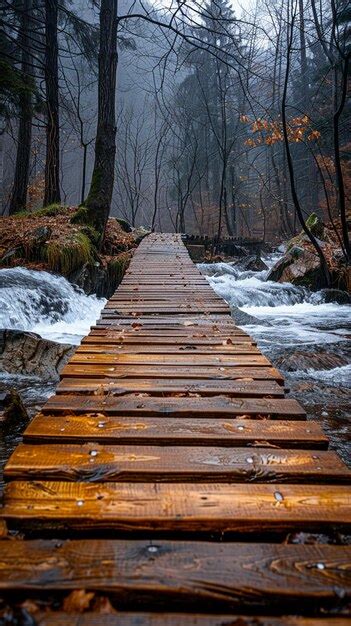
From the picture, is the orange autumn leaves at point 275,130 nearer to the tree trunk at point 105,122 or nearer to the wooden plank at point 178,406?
the tree trunk at point 105,122

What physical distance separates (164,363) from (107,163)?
8.11 metres

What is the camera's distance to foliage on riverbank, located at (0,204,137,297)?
8.07 meters

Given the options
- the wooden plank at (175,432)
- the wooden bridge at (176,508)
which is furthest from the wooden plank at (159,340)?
the wooden plank at (175,432)

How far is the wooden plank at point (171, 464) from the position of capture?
1503mm

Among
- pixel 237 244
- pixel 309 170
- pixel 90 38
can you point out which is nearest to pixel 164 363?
pixel 90 38

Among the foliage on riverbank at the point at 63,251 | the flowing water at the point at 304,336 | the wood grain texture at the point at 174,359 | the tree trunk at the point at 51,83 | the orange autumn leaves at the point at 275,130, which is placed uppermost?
the tree trunk at the point at 51,83

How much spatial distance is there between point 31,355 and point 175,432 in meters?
3.50

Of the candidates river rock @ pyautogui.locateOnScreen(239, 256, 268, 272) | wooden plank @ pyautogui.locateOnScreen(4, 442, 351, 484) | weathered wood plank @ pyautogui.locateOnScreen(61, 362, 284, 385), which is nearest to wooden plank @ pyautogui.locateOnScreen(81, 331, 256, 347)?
weathered wood plank @ pyautogui.locateOnScreen(61, 362, 284, 385)

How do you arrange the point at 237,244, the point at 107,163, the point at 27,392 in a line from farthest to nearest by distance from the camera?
the point at 237,244, the point at 107,163, the point at 27,392

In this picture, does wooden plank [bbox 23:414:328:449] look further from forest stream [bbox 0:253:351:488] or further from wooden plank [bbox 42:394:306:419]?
forest stream [bbox 0:253:351:488]

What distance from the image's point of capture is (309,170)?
26.0 m

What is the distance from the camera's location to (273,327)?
306 inches

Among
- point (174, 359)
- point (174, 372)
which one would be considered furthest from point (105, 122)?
point (174, 372)

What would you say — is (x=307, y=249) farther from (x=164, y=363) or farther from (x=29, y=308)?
(x=164, y=363)
